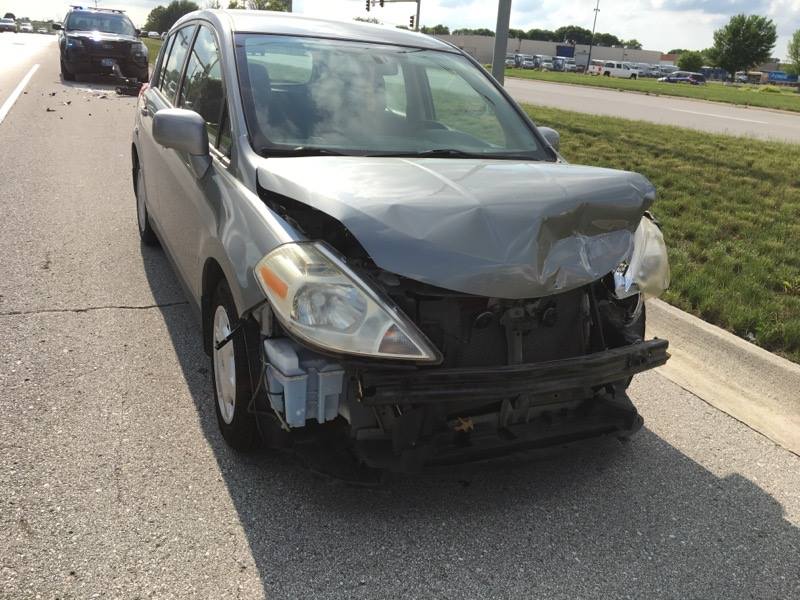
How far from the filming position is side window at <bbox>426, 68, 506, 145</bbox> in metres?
3.95

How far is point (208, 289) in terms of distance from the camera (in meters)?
3.30

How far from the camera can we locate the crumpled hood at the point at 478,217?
8.04 ft

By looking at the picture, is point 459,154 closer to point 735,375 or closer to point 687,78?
point 735,375

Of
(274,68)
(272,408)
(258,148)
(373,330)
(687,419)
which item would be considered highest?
(274,68)

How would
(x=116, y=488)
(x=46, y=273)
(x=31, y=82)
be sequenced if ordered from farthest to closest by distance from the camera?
1. (x=31, y=82)
2. (x=46, y=273)
3. (x=116, y=488)

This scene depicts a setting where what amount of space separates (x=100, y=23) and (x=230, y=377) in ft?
65.8

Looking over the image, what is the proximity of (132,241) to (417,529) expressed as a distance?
4332 mm

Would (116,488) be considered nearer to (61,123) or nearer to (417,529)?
(417,529)

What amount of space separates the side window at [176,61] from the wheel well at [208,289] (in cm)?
190

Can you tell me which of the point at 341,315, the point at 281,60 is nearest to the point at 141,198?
the point at 281,60

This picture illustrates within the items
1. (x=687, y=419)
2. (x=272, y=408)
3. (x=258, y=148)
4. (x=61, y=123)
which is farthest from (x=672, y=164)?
(x=61, y=123)

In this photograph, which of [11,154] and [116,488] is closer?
[116,488]

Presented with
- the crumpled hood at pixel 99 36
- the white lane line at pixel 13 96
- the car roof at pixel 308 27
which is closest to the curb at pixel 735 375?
the car roof at pixel 308 27

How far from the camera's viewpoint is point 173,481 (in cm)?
292
